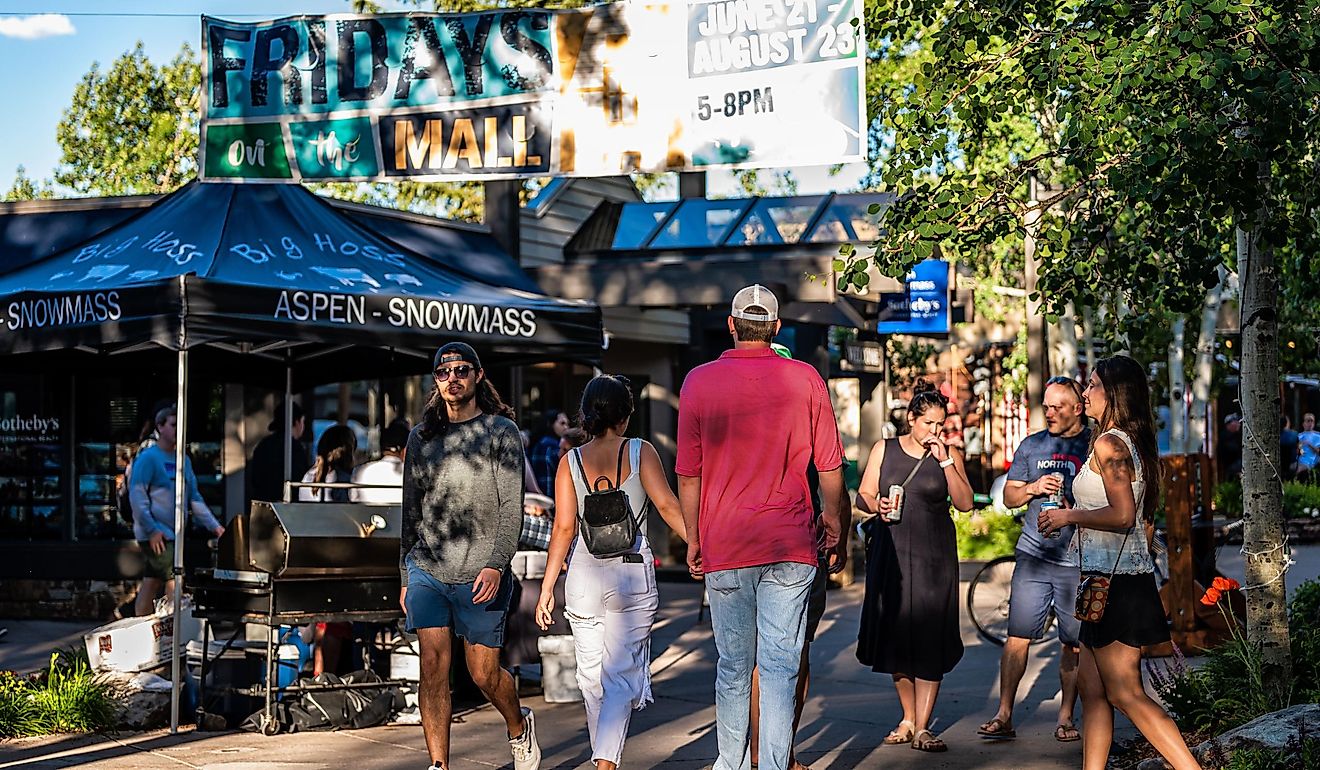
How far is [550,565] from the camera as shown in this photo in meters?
6.82

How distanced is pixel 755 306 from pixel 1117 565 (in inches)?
69.7

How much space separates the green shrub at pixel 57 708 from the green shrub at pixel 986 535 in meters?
10.8

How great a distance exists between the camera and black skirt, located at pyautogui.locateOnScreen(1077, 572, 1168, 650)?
615 centimetres

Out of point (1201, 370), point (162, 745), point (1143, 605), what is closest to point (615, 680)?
point (1143, 605)

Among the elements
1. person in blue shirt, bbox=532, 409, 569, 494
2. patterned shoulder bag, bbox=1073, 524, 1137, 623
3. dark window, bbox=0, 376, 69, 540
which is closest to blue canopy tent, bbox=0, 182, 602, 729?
person in blue shirt, bbox=532, 409, 569, 494

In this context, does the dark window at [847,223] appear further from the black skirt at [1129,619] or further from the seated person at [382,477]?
the black skirt at [1129,619]

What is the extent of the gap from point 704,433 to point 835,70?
396cm

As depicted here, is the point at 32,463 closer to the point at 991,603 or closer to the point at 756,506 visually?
the point at 991,603

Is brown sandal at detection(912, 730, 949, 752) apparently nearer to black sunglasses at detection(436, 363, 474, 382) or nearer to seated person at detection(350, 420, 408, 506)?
black sunglasses at detection(436, 363, 474, 382)

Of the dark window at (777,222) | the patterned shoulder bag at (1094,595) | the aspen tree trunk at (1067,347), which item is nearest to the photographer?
the patterned shoulder bag at (1094,595)

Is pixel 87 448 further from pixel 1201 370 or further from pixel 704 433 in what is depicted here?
pixel 1201 370

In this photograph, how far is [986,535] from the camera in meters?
18.2

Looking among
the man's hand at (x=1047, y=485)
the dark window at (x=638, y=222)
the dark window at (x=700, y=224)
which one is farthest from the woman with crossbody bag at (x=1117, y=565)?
the dark window at (x=638, y=222)

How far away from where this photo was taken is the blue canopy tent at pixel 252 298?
842 cm
